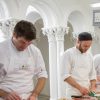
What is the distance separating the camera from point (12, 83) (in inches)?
102

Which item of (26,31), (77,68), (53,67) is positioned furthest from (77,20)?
(26,31)

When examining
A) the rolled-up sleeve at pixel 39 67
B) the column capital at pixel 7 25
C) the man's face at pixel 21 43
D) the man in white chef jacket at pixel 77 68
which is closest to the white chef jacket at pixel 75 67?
the man in white chef jacket at pixel 77 68

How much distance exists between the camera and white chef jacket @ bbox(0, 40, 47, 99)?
2568 mm

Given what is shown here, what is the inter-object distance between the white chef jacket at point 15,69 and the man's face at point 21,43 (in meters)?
0.07

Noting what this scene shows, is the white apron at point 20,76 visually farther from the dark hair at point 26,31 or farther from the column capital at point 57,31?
the column capital at point 57,31

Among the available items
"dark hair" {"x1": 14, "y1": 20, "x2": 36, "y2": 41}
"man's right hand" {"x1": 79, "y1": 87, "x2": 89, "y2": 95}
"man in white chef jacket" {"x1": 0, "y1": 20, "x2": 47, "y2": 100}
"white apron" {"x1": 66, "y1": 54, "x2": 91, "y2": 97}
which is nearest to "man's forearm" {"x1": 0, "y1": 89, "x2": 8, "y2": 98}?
"man in white chef jacket" {"x1": 0, "y1": 20, "x2": 47, "y2": 100}

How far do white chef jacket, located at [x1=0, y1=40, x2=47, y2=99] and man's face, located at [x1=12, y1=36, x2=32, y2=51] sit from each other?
7 cm

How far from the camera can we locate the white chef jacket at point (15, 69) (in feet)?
8.43

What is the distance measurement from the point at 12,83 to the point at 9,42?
391 millimetres

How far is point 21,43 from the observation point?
97.3 inches

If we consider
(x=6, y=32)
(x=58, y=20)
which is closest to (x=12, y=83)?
(x=6, y=32)

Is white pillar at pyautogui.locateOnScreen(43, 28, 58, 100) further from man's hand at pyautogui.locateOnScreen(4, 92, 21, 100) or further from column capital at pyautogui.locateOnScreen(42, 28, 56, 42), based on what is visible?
man's hand at pyautogui.locateOnScreen(4, 92, 21, 100)

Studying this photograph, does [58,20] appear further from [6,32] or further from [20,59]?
[20,59]

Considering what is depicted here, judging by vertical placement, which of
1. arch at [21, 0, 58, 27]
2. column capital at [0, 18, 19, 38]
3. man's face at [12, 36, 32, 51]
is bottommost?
man's face at [12, 36, 32, 51]
